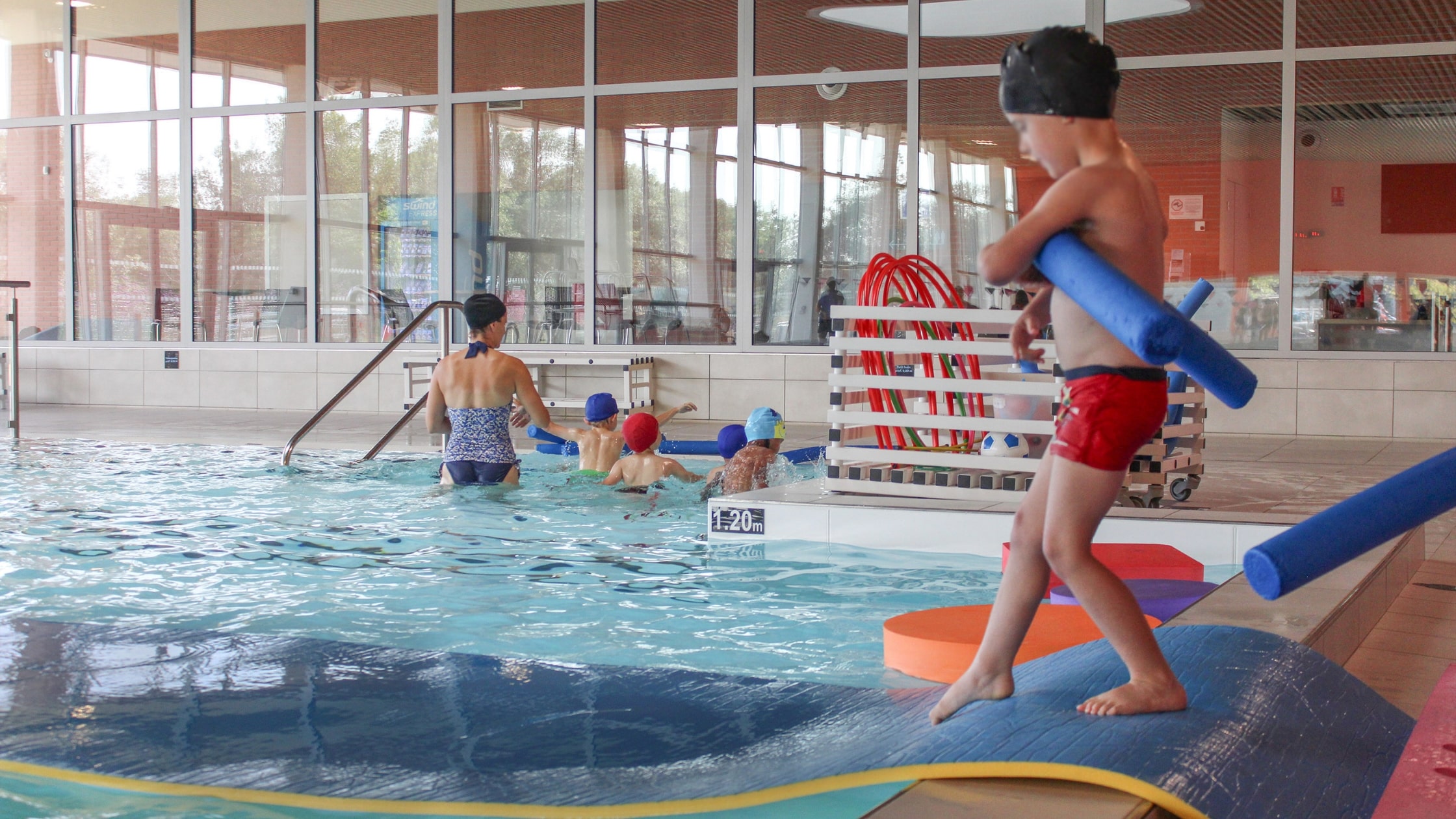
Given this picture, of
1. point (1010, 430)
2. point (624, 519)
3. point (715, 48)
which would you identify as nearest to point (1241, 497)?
point (1010, 430)

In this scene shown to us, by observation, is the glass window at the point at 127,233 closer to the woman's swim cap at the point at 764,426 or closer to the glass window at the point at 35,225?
the glass window at the point at 35,225

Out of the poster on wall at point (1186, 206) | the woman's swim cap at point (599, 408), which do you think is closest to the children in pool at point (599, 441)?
the woman's swim cap at point (599, 408)

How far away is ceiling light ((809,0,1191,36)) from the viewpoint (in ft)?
41.0

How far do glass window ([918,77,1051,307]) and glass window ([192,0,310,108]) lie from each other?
26.1 feet

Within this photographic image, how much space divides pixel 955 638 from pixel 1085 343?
1.42m

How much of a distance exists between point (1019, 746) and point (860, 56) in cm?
1196

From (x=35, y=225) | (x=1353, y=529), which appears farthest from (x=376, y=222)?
(x=1353, y=529)

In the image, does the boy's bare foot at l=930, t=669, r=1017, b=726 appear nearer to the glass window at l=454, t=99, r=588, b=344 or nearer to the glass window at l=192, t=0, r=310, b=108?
the glass window at l=454, t=99, r=588, b=344

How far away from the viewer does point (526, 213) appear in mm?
14898

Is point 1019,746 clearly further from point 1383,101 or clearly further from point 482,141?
point 482,141

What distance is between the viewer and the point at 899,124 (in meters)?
13.2

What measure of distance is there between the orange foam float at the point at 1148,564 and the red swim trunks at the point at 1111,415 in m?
2.01

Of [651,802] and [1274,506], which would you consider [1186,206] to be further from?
[651,802]

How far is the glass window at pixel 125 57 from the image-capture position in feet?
53.8
